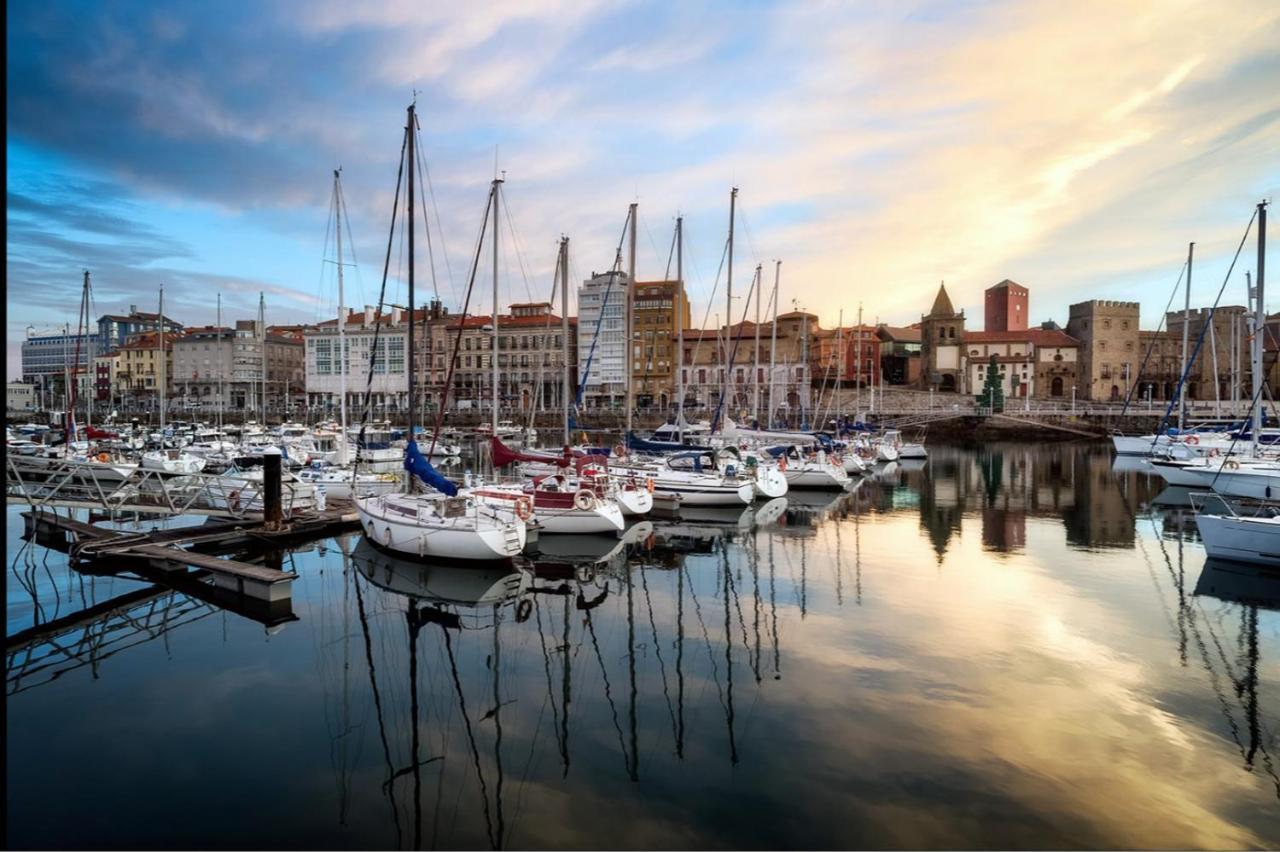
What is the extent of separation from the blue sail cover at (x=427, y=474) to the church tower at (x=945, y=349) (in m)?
84.3

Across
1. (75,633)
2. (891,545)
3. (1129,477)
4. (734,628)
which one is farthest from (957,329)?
(75,633)

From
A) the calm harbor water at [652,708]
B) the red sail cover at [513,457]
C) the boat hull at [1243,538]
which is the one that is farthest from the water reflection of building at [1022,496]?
the red sail cover at [513,457]

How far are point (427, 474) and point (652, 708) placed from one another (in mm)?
9934

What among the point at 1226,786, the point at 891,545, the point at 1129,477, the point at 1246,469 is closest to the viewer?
the point at 1226,786

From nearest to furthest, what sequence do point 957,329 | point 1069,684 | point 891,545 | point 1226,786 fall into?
point 1226,786
point 1069,684
point 891,545
point 957,329

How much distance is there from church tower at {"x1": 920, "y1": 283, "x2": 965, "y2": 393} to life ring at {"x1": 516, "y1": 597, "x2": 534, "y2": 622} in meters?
86.4

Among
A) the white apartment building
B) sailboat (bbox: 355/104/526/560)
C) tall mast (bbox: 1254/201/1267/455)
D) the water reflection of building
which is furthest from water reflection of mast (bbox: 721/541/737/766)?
the white apartment building

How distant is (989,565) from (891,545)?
9.81 ft

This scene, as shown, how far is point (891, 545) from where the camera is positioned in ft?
67.3

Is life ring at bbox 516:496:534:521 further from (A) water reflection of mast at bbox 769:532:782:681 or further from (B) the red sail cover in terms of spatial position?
(A) water reflection of mast at bbox 769:532:782:681

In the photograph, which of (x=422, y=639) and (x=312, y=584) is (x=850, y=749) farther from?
(x=312, y=584)

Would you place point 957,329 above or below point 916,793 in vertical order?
above

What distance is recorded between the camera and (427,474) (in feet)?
58.6

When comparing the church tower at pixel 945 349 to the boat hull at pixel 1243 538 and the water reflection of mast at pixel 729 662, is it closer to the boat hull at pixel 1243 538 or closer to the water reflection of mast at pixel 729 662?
the boat hull at pixel 1243 538
